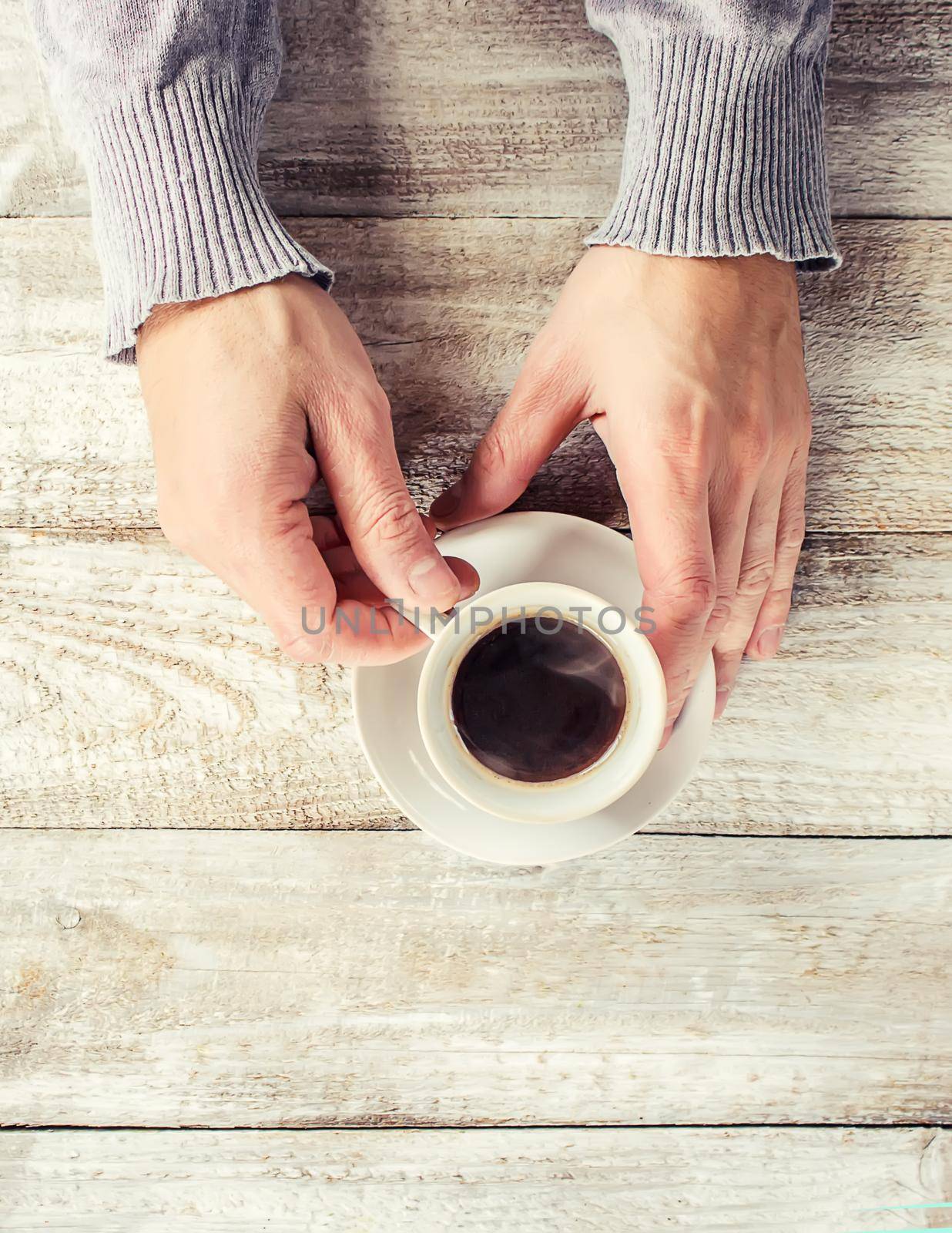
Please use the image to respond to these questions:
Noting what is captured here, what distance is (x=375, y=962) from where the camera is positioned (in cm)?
90

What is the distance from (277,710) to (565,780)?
33 centimetres

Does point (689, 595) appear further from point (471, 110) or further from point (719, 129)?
point (471, 110)

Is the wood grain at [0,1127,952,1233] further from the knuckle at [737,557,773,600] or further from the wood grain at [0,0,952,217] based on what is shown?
the wood grain at [0,0,952,217]

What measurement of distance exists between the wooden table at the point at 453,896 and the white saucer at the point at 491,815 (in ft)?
0.38

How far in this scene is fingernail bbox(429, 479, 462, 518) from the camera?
809 mm

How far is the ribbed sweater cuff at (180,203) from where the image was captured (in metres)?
0.69

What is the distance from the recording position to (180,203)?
0.70 meters

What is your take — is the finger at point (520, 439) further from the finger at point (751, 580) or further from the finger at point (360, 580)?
the finger at point (751, 580)

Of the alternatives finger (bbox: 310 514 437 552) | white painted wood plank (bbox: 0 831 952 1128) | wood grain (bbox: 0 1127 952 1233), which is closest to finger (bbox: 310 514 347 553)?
finger (bbox: 310 514 437 552)

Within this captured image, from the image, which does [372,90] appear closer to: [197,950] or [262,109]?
[262,109]

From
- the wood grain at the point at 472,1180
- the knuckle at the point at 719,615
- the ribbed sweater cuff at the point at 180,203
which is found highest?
the ribbed sweater cuff at the point at 180,203

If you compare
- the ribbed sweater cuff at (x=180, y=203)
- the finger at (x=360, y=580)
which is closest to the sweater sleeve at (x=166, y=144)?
the ribbed sweater cuff at (x=180, y=203)

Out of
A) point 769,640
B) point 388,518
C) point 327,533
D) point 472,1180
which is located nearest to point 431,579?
point 388,518

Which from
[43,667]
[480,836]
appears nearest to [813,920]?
[480,836]
